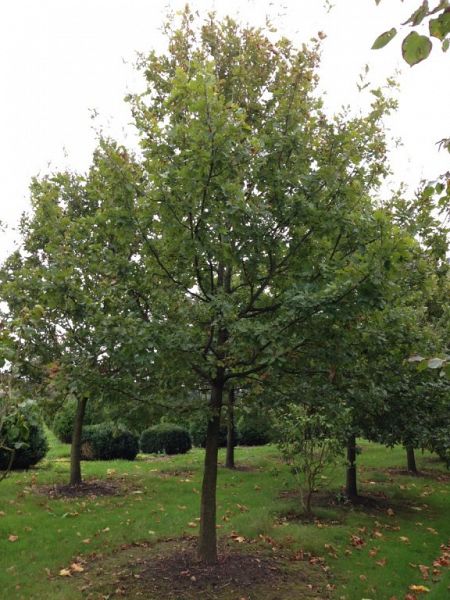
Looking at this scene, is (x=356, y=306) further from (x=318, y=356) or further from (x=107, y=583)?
(x=107, y=583)

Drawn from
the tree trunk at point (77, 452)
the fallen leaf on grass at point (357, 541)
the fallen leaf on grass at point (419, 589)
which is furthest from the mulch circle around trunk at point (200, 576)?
the tree trunk at point (77, 452)

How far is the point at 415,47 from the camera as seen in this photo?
1.80 metres

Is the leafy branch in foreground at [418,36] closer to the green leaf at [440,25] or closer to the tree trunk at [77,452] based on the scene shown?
the green leaf at [440,25]

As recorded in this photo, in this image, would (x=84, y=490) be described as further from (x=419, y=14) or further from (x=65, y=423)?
(x=419, y=14)

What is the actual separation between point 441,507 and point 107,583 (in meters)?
7.32

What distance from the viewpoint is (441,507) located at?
10.2 metres

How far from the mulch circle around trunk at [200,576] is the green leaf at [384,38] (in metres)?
5.24

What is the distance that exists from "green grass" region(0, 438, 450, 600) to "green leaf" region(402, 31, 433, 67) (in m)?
5.43

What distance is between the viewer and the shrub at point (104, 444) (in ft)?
48.3

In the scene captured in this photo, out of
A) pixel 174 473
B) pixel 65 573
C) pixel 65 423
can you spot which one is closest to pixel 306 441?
pixel 65 573

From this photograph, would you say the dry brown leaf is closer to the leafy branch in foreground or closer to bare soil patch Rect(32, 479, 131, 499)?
bare soil patch Rect(32, 479, 131, 499)

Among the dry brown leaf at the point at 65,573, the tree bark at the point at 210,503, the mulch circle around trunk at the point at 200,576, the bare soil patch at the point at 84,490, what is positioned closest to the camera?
the mulch circle around trunk at the point at 200,576

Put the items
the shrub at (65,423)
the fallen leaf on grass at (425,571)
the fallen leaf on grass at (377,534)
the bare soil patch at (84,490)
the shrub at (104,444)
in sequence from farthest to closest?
1. the shrub at (65,423)
2. the shrub at (104,444)
3. the bare soil patch at (84,490)
4. the fallen leaf on grass at (377,534)
5. the fallen leaf on grass at (425,571)

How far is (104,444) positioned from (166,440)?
9.27 ft
